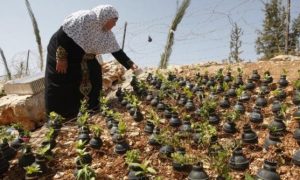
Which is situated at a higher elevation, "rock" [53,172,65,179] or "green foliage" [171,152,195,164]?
"green foliage" [171,152,195,164]

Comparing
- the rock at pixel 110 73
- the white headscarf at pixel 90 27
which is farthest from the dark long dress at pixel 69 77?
the rock at pixel 110 73

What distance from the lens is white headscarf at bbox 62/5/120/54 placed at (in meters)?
4.82

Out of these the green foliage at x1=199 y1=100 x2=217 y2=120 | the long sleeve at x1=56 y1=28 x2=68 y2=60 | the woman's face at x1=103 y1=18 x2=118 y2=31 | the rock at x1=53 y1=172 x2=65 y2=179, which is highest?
the woman's face at x1=103 y1=18 x2=118 y2=31

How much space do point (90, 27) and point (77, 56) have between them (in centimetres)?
43

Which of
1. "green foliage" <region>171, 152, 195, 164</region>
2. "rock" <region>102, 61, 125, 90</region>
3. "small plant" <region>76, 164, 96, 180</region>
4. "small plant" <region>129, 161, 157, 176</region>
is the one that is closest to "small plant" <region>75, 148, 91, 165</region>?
"small plant" <region>76, 164, 96, 180</region>

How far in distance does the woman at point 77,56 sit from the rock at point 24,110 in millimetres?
1510

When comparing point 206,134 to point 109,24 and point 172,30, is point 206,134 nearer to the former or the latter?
point 109,24

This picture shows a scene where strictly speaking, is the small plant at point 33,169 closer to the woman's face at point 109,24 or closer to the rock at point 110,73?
the woman's face at point 109,24

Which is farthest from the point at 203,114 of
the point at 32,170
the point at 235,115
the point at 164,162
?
the point at 32,170

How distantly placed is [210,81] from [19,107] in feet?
10.7

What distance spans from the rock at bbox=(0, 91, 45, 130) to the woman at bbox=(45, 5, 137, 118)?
1.51m

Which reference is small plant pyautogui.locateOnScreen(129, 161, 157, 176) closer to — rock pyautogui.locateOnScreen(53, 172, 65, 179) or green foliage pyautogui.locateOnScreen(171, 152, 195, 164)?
green foliage pyautogui.locateOnScreen(171, 152, 195, 164)

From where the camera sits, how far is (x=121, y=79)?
784 centimetres

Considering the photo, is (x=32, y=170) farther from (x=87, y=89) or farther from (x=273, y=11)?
(x=273, y=11)
